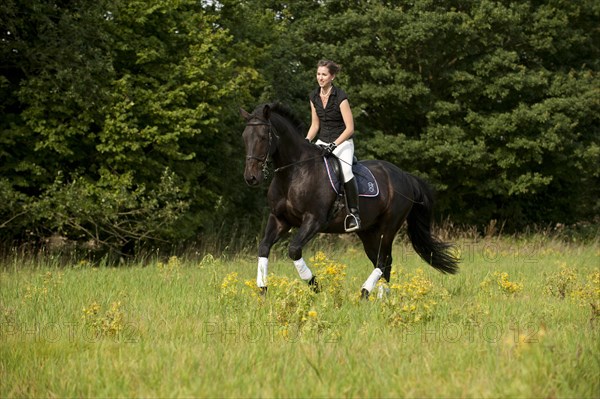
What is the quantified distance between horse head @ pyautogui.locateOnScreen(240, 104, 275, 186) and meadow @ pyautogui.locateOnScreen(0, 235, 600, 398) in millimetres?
1318

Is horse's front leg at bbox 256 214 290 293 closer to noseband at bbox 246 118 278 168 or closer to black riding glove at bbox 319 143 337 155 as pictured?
noseband at bbox 246 118 278 168

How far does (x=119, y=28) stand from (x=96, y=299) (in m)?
11.8

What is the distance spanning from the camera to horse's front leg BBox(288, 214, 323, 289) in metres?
8.73

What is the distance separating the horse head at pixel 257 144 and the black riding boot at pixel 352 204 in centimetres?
134

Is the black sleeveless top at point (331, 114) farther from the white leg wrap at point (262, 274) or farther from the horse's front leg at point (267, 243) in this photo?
the white leg wrap at point (262, 274)

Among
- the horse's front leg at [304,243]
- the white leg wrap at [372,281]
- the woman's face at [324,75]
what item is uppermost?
the woman's face at [324,75]

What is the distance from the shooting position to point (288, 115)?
9211 millimetres

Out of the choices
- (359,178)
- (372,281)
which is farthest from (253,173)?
(372,281)

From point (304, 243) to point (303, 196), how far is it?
1.99ft

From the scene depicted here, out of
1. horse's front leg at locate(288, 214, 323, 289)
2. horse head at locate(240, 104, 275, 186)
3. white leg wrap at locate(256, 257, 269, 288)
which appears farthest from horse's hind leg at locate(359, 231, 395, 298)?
horse head at locate(240, 104, 275, 186)

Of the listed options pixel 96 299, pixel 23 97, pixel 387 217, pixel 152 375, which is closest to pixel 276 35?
pixel 23 97

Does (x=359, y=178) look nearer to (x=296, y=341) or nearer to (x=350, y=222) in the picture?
(x=350, y=222)

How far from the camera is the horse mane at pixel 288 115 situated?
9080 millimetres

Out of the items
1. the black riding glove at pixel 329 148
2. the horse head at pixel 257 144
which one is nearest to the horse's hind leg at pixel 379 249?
the black riding glove at pixel 329 148
